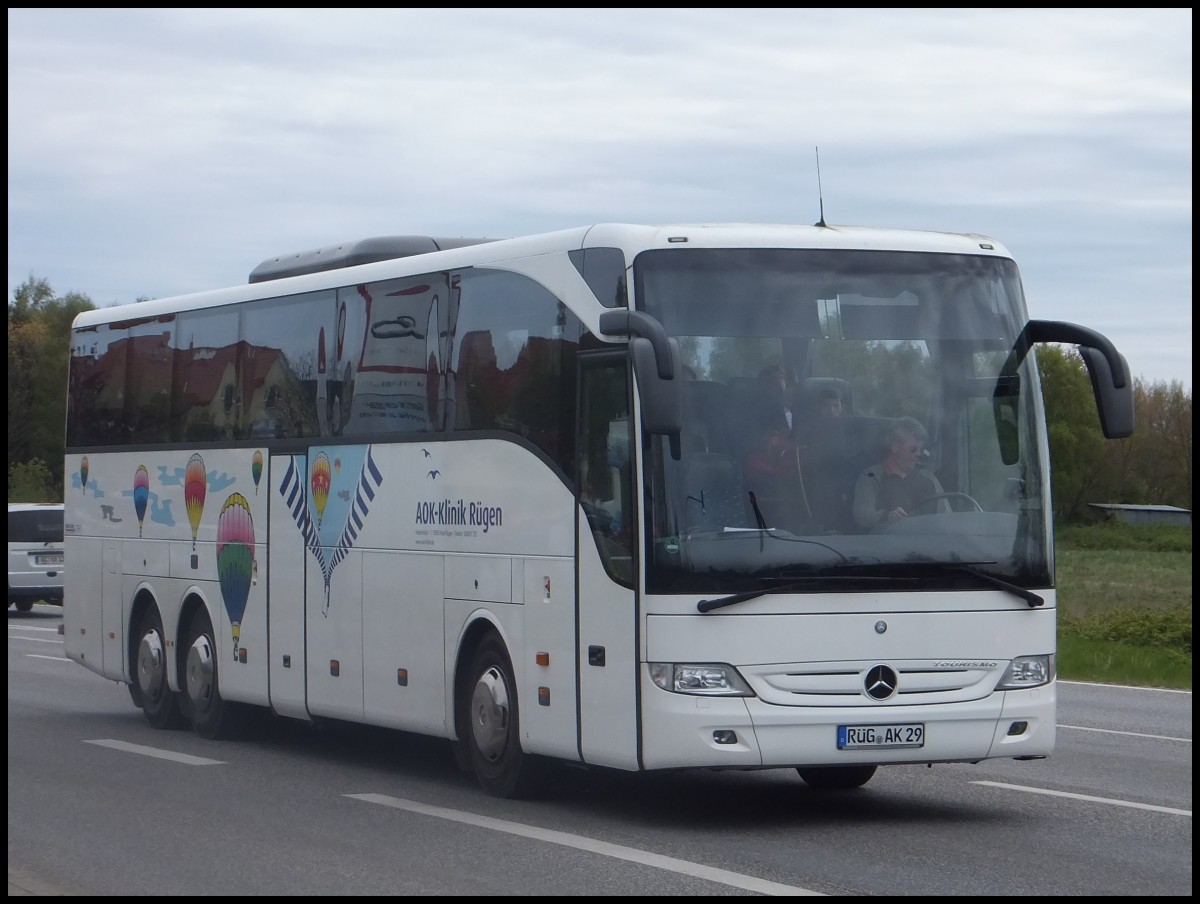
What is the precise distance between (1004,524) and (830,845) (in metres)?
2.12

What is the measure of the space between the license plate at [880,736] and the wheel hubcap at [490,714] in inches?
92.7

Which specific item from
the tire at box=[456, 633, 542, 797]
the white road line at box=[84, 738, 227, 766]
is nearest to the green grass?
the white road line at box=[84, 738, 227, 766]

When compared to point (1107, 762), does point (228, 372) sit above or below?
above

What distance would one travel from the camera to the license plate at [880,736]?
1073 centimetres

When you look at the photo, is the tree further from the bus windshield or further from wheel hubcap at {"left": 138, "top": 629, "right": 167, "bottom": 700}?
the bus windshield

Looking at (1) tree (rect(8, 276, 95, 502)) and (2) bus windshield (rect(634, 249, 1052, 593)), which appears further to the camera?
(1) tree (rect(8, 276, 95, 502))

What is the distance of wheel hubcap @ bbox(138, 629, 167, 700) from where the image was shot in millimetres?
17422

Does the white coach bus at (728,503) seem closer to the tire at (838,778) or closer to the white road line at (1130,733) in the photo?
the tire at (838,778)

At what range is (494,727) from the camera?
1230 centimetres

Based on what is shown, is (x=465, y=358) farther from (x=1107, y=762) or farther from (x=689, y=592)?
(x=1107, y=762)

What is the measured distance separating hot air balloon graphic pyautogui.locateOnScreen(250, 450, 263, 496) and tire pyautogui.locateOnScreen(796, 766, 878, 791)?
17.2ft

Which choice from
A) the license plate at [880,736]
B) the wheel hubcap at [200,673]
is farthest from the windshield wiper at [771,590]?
the wheel hubcap at [200,673]

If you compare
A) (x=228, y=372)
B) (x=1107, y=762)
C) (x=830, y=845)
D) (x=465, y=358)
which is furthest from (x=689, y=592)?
(x=228, y=372)

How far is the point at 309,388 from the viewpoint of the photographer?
49.3 ft
